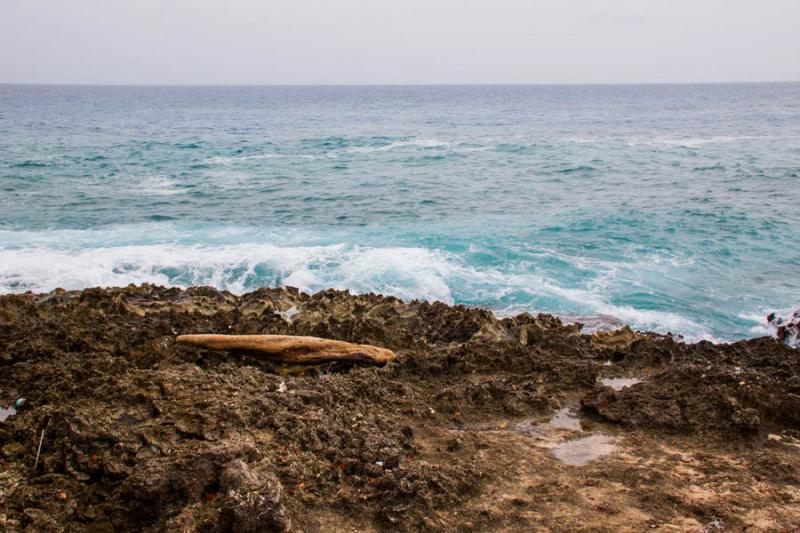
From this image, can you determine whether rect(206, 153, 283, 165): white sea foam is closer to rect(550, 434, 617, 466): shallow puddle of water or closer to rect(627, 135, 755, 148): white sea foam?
rect(627, 135, 755, 148): white sea foam

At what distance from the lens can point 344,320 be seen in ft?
31.0

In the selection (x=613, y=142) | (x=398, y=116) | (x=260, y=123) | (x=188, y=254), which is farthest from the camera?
(x=398, y=116)

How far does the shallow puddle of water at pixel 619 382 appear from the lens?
764cm

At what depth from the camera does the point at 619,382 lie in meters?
7.76

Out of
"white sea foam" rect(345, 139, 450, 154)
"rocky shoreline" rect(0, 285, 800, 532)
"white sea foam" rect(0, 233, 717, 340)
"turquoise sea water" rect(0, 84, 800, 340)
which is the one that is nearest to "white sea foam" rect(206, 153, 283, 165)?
"turquoise sea water" rect(0, 84, 800, 340)

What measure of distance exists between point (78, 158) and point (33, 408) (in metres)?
33.0

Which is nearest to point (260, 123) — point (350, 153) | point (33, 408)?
point (350, 153)

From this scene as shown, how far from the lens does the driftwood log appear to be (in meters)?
7.56

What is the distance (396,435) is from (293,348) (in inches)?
88.4

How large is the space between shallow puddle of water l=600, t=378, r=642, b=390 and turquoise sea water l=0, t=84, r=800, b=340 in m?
4.55

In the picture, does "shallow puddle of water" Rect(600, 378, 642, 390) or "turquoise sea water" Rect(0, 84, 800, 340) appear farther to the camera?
"turquoise sea water" Rect(0, 84, 800, 340)

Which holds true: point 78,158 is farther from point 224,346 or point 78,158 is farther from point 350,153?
point 224,346

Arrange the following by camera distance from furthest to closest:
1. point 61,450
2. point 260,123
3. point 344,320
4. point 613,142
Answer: point 260,123 < point 613,142 < point 344,320 < point 61,450

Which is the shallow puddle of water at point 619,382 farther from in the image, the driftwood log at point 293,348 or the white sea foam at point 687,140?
the white sea foam at point 687,140
